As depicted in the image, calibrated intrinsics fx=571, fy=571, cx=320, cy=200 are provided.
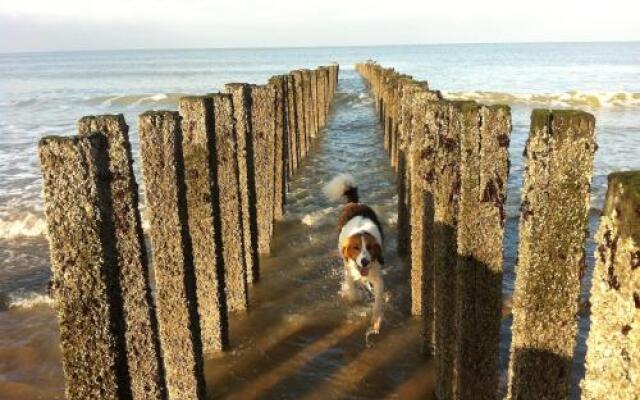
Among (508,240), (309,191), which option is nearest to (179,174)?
(508,240)

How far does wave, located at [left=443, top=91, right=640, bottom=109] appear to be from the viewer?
3512cm

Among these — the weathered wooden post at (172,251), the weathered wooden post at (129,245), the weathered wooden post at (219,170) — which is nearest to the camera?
the weathered wooden post at (129,245)

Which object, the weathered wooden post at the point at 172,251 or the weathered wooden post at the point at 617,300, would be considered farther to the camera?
the weathered wooden post at the point at 172,251

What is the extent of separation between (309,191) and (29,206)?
6341 millimetres

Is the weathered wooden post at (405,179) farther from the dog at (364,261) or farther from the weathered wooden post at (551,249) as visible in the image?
the weathered wooden post at (551,249)

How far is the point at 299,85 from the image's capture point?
51.9 ft

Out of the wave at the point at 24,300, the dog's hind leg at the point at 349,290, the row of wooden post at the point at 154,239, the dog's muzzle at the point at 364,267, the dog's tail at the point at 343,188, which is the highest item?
the row of wooden post at the point at 154,239

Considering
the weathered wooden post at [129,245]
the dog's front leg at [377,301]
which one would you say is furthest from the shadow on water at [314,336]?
the weathered wooden post at [129,245]

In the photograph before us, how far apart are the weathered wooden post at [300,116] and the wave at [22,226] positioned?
680cm

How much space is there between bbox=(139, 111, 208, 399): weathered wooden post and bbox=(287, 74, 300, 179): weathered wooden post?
9.29 metres

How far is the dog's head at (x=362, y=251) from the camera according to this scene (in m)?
7.14

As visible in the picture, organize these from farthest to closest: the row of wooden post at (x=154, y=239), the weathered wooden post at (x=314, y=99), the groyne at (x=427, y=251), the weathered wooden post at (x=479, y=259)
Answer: the weathered wooden post at (x=314, y=99) < the weathered wooden post at (x=479, y=259) < the row of wooden post at (x=154, y=239) < the groyne at (x=427, y=251)

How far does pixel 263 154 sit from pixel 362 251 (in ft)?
8.34

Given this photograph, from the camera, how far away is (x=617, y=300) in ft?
6.11
